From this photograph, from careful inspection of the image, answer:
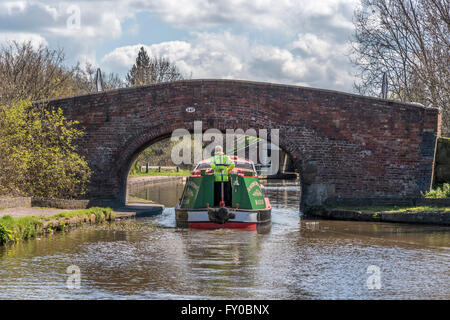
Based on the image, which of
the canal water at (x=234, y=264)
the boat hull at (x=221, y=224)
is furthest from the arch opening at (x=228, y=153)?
the canal water at (x=234, y=264)

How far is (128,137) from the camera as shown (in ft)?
66.9

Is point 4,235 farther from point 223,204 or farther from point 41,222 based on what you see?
point 223,204

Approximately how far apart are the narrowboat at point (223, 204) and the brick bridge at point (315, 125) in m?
3.83

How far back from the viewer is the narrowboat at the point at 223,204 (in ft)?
52.6

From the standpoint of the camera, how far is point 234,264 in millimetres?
11562

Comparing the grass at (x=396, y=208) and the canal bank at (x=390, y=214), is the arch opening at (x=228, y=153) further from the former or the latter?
the canal bank at (x=390, y=214)

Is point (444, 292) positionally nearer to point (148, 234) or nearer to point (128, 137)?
point (148, 234)

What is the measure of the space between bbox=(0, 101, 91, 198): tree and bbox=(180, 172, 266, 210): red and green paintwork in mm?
4451

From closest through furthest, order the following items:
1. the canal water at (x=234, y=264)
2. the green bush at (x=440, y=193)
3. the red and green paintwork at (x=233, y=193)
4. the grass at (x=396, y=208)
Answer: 1. the canal water at (x=234, y=264)
2. the red and green paintwork at (x=233, y=193)
3. the grass at (x=396, y=208)
4. the green bush at (x=440, y=193)

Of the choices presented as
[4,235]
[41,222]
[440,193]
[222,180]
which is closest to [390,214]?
[440,193]

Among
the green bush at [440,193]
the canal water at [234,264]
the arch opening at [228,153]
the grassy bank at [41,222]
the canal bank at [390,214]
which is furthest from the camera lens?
the arch opening at [228,153]

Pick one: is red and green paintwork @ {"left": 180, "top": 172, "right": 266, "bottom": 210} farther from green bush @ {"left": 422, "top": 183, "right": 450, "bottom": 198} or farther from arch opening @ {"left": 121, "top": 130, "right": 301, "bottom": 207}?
arch opening @ {"left": 121, "top": 130, "right": 301, "bottom": 207}

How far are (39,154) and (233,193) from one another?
20.0ft

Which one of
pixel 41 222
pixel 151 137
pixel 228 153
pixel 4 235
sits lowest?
pixel 4 235
